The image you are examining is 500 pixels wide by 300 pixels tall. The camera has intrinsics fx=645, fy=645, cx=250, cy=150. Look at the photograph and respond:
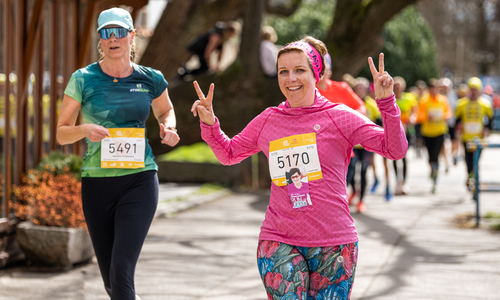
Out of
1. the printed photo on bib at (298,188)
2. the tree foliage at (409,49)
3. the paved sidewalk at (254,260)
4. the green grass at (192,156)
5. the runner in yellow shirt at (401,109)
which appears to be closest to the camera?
the printed photo on bib at (298,188)

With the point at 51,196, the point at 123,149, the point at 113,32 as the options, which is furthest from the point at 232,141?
the point at 51,196

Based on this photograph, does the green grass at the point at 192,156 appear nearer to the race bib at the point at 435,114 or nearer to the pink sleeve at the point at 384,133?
the race bib at the point at 435,114

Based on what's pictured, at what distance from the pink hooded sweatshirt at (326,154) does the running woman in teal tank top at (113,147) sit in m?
0.89

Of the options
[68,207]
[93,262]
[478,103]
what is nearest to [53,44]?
[68,207]

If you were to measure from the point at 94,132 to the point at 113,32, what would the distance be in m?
0.58

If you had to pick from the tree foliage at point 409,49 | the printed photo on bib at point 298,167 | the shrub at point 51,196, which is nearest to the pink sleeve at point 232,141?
the printed photo on bib at point 298,167

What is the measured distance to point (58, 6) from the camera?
687 centimetres

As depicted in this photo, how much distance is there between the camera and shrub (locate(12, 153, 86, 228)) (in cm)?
584

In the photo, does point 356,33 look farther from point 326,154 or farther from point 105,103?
point 326,154

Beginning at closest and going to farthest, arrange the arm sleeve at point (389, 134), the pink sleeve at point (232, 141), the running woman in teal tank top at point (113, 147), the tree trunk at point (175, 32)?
1. the arm sleeve at point (389, 134)
2. the pink sleeve at point (232, 141)
3. the running woman in teal tank top at point (113, 147)
4. the tree trunk at point (175, 32)

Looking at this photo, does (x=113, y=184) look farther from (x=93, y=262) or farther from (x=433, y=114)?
(x=433, y=114)

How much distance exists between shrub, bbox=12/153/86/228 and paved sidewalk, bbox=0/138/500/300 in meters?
0.48

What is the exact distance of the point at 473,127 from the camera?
11.1 metres

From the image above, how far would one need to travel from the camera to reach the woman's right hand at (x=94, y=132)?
336 cm
